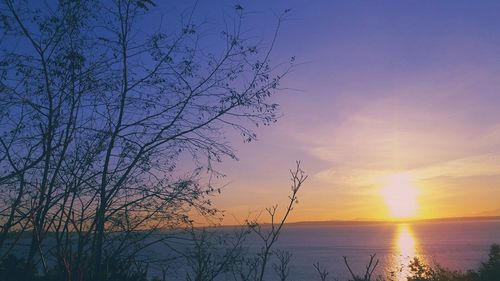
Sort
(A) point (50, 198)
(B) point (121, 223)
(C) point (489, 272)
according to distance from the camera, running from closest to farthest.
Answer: (A) point (50, 198) → (B) point (121, 223) → (C) point (489, 272)

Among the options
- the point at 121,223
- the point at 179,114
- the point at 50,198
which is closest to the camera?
the point at 50,198

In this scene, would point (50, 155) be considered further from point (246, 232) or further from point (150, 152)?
point (246, 232)

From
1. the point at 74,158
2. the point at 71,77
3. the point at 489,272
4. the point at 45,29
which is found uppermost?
the point at 45,29

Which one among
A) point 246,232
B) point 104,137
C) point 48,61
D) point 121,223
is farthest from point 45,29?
point 246,232

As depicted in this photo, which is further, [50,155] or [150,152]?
[150,152]

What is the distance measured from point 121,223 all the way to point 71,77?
2134 mm

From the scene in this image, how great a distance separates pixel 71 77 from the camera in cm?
609

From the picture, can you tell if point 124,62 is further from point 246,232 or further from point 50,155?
point 246,232

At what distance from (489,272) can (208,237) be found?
1178 inches

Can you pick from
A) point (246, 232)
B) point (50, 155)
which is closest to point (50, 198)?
point (50, 155)

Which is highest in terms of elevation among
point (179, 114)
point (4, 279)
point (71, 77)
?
point (71, 77)

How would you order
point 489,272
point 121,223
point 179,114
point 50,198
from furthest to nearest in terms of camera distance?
point 489,272 → point 179,114 → point 121,223 → point 50,198

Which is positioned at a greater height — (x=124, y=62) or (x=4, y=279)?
(x=124, y=62)

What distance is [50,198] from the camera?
558 cm
